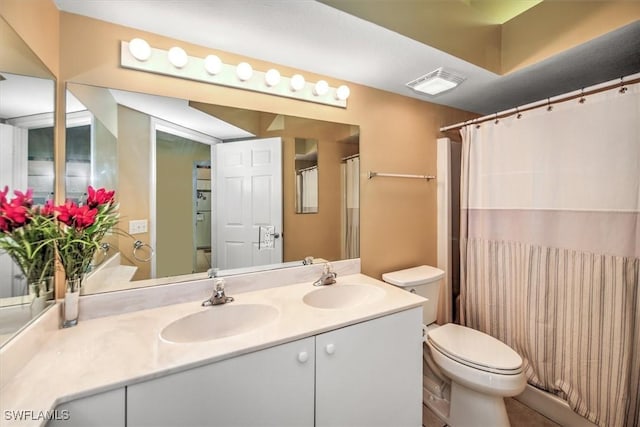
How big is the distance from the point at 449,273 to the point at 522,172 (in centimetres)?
91

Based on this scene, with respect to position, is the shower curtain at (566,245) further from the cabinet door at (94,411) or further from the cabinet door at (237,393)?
the cabinet door at (94,411)

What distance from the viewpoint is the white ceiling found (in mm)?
1069

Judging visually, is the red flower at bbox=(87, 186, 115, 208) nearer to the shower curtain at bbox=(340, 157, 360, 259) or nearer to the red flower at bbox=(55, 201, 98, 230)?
the red flower at bbox=(55, 201, 98, 230)

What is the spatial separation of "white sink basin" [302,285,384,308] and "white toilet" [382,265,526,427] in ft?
0.93

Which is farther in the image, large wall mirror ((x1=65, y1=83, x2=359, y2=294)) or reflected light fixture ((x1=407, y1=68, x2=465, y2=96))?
reflected light fixture ((x1=407, y1=68, x2=465, y2=96))

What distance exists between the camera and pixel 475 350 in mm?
1397

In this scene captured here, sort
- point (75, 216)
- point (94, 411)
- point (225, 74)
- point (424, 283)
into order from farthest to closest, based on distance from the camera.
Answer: point (424, 283)
point (225, 74)
point (75, 216)
point (94, 411)

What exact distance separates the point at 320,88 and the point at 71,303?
1.59 metres

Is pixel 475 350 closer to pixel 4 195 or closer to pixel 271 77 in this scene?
pixel 271 77

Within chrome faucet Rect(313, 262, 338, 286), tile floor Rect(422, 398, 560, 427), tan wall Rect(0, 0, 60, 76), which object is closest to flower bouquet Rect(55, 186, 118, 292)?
tan wall Rect(0, 0, 60, 76)

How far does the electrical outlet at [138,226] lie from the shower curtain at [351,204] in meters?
1.13

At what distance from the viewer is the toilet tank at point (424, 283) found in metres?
1.65

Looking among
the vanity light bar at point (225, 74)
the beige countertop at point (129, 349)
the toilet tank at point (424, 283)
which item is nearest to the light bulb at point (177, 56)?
the vanity light bar at point (225, 74)

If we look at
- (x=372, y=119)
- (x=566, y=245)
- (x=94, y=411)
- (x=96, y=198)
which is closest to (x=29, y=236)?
(x=96, y=198)
